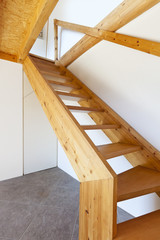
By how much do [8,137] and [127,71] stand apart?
90.3 inches

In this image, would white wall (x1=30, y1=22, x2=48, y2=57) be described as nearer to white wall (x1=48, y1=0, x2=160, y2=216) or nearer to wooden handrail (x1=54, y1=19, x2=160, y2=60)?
white wall (x1=48, y1=0, x2=160, y2=216)

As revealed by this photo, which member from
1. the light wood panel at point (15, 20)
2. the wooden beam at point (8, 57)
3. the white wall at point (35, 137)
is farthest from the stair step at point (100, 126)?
→ the wooden beam at point (8, 57)

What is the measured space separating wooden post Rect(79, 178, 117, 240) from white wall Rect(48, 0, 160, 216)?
3.04 ft

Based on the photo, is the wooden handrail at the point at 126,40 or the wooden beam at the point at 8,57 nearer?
the wooden handrail at the point at 126,40

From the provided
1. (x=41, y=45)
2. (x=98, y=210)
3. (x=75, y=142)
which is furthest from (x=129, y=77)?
(x=41, y=45)

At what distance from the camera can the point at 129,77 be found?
1.52 metres

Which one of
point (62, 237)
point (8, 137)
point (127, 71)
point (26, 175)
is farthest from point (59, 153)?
point (127, 71)

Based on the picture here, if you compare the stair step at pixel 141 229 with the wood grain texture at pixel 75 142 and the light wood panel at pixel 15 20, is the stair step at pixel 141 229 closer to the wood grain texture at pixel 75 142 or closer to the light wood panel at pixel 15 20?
the wood grain texture at pixel 75 142

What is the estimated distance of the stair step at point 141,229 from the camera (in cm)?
74

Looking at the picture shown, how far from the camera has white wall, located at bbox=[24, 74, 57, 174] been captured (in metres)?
2.62

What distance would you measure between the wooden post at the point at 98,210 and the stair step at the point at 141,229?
9 cm

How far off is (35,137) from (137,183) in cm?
222

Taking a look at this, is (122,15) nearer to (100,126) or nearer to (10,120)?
(100,126)

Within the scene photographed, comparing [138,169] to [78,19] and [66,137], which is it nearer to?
[66,137]
